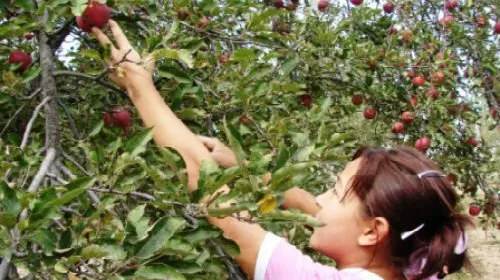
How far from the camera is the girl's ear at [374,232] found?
131 cm

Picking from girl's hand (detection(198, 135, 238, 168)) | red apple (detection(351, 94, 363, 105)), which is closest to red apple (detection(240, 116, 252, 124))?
girl's hand (detection(198, 135, 238, 168))

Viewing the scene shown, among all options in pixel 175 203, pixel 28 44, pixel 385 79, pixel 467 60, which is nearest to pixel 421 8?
pixel 467 60

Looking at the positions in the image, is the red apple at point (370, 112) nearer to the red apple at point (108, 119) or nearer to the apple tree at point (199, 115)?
the apple tree at point (199, 115)

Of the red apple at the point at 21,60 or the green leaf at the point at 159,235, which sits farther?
the red apple at the point at 21,60

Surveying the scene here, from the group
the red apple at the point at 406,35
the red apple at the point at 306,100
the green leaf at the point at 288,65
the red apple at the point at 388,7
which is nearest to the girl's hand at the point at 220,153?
the green leaf at the point at 288,65

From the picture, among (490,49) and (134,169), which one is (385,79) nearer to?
(490,49)

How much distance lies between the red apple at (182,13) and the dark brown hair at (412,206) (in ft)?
3.18

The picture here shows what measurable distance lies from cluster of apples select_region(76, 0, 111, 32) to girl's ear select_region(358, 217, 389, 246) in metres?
0.86

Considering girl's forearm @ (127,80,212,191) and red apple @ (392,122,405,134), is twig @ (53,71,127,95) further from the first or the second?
red apple @ (392,122,405,134)

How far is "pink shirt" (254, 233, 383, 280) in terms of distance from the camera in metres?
1.29

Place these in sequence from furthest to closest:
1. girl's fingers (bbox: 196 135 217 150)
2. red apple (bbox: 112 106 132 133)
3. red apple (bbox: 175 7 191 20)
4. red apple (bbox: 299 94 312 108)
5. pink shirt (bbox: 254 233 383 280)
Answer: red apple (bbox: 299 94 312 108) < red apple (bbox: 175 7 191 20) < red apple (bbox: 112 106 132 133) < girl's fingers (bbox: 196 135 217 150) < pink shirt (bbox: 254 233 383 280)

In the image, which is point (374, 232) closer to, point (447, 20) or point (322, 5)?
point (447, 20)

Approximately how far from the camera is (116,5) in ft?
5.87

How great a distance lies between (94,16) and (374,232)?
35.3 inches
